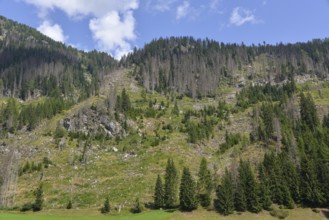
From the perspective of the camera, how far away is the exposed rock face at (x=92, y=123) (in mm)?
114688

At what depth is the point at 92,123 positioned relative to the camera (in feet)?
389

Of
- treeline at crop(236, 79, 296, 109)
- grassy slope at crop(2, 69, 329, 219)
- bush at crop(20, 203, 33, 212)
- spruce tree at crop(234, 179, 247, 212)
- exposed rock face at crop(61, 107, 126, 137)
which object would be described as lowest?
bush at crop(20, 203, 33, 212)

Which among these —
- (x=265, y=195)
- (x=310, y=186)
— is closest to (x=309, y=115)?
(x=310, y=186)

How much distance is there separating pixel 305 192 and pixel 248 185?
462 inches

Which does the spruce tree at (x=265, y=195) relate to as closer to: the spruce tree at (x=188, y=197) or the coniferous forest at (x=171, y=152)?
the coniferous forest at (x=171, y=152)

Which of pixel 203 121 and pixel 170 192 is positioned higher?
pixel 203 121

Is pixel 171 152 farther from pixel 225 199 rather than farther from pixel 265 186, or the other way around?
pixel 265 186

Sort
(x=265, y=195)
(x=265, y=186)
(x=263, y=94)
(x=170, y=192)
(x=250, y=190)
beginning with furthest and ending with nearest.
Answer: (x=263, y=94)
(x=170, y=192)
(x=265, y=186)
(x=250, y=190)
(x=265, y=195)

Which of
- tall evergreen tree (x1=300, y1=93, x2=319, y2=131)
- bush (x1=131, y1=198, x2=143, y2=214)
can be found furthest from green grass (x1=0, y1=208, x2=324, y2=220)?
tall evergreen tree (x1=300, y1=93, x2=319, y2=131)

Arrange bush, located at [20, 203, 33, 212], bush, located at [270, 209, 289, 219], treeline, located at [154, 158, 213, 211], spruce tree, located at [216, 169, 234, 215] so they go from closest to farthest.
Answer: bush, located at [270, 209, 289, 219] → spruce tree, located at [216, 169, 234, 215] → treeline, located at [154, 158, 213, 211] → bush, located at [20, 203, 33, 212]

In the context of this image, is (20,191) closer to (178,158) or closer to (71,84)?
(178,158)

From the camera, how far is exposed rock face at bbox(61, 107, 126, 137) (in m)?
115

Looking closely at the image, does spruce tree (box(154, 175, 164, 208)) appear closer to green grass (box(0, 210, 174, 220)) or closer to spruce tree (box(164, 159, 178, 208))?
spruce tree (box(164, 159, 178, 208))

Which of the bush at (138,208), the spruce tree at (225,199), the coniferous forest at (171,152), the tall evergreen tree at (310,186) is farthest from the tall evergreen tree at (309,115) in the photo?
the bush at (138,208)
